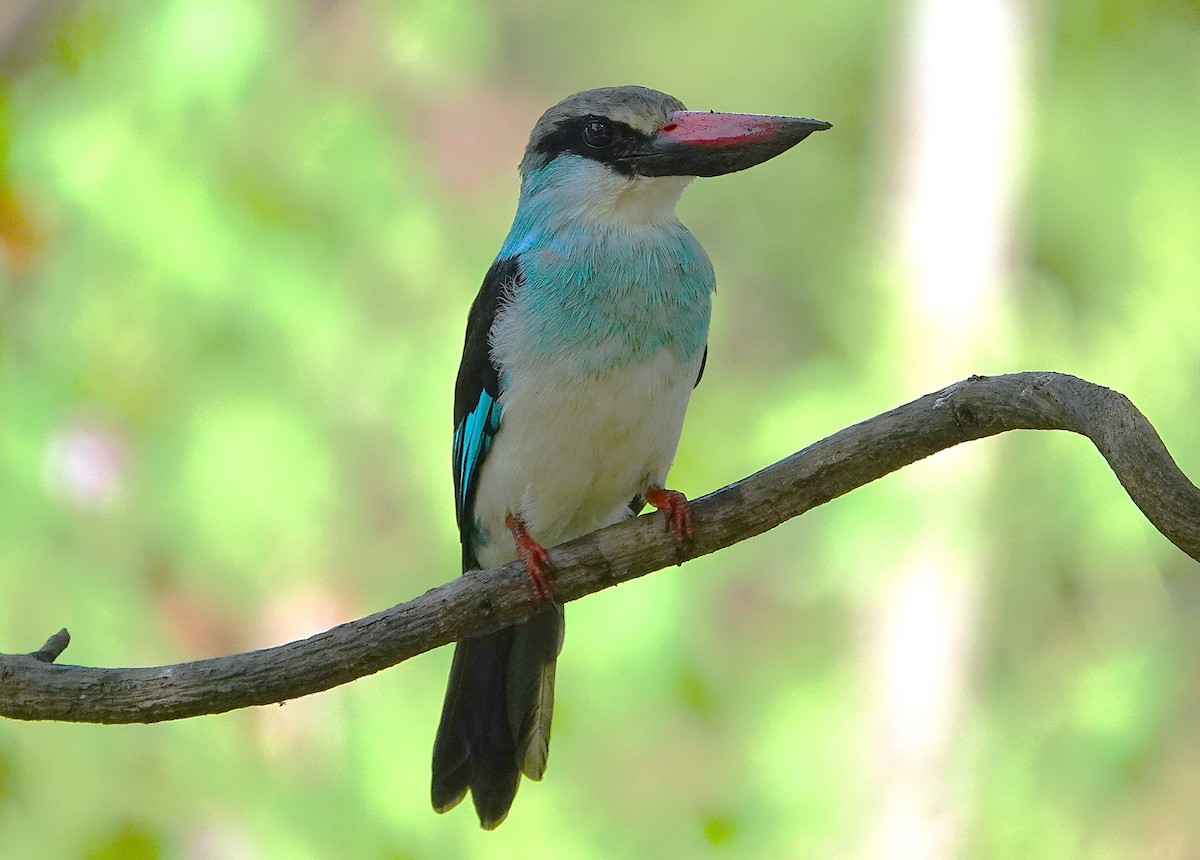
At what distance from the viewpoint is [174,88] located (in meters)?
4.00

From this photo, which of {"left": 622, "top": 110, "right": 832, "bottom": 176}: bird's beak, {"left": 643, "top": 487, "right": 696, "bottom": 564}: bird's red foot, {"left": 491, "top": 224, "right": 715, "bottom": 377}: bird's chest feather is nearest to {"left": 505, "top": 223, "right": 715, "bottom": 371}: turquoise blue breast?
{"left": 491, "top": 224, "right": 715, "bottom": 377}: bird's chest feather

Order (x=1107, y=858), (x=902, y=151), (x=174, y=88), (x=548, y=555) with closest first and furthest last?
(x=548, y=555), (x=174, y=88), (x=1107, y=858), (x=902, y=151)

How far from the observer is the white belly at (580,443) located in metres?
2.49

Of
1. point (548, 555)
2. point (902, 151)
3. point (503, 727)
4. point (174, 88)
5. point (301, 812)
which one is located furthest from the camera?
point (902, 151)

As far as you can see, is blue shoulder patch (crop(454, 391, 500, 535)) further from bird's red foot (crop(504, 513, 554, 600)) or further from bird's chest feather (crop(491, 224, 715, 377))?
bird's red foot (crop(504, 513, 554, 600))

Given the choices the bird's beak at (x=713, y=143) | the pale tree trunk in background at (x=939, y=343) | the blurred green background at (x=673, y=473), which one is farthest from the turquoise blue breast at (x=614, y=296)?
the pale tree trunk in background at (x=939, y=343)

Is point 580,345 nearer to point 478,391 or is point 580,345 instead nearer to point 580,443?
point 580,443

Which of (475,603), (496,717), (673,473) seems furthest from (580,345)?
(673,473)

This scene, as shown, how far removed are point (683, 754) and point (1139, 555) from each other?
172 centimetres

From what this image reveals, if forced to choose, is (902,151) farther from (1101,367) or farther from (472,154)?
(472,154)

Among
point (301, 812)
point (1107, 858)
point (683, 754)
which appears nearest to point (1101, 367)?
point (1107, 858)

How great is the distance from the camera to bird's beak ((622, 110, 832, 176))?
2336 millimetres

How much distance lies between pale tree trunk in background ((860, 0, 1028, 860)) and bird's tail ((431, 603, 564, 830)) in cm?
175

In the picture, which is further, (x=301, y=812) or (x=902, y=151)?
(x=902, y=151)
